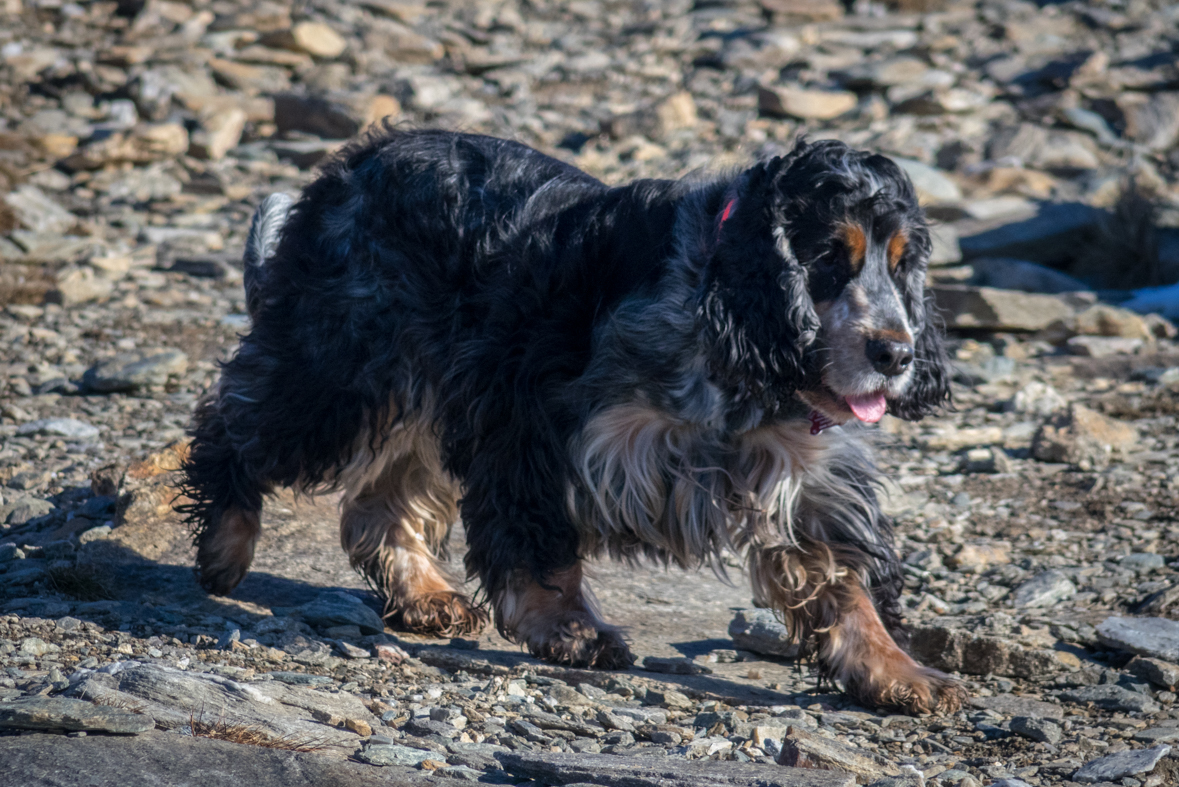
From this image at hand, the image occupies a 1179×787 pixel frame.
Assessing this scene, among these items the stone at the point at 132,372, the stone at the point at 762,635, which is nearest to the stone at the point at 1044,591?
the stone at the point at 762,635

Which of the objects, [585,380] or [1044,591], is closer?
[585,380]

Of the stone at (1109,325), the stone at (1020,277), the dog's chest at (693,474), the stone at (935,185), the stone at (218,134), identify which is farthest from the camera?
the stone at (218,134)

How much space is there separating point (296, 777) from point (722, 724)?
1.21 m

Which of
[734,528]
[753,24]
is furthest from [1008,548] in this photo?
[753,24]

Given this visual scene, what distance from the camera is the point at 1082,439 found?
22.3 feet

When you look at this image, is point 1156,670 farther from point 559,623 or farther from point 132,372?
point 132,372

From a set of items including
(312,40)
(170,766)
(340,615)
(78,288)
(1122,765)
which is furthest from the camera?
(312,40)

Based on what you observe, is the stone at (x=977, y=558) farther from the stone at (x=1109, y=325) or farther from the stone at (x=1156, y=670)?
the stone at (x=1109, y=325)

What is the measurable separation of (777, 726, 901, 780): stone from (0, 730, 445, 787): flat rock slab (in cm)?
84

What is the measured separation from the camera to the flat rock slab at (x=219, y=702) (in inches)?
118

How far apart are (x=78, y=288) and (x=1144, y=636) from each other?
793cm

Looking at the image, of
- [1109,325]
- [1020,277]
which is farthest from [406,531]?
[1020,277]

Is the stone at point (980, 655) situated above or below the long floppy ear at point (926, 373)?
below

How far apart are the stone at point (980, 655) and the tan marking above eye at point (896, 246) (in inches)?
53.0
